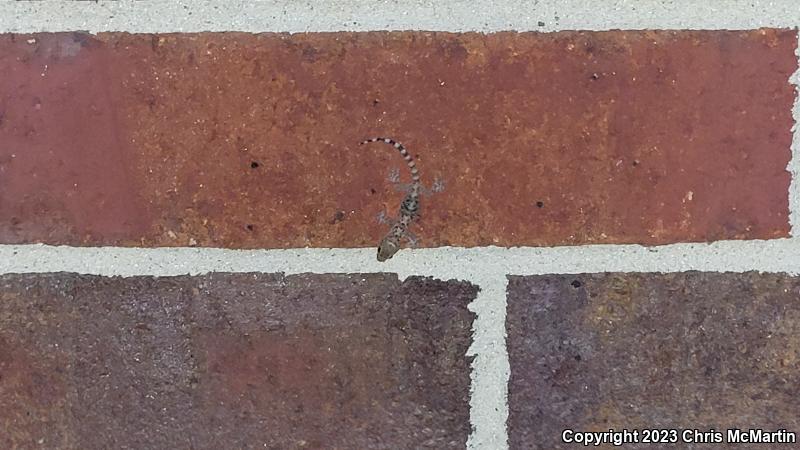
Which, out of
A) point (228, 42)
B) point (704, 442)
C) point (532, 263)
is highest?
point (228, 42)

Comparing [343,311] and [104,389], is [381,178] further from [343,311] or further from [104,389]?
[104,389]

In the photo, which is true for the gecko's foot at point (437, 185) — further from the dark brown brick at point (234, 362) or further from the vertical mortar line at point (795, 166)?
the vertical mortar line at point (795, 166)

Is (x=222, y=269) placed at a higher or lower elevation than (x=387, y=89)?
lower

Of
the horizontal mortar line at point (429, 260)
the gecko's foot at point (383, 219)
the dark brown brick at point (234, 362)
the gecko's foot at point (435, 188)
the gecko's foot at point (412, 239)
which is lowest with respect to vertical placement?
the dark brown brick at point (234, 362)

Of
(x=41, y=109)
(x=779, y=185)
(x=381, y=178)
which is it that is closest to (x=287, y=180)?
(x=381, y=178)

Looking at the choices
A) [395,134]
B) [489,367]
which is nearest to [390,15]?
[395,134]

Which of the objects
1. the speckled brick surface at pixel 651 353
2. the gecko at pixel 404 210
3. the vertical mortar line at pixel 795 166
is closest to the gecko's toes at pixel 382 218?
the gecko at pixel 404 210

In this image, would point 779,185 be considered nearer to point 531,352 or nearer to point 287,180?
point 531,352
